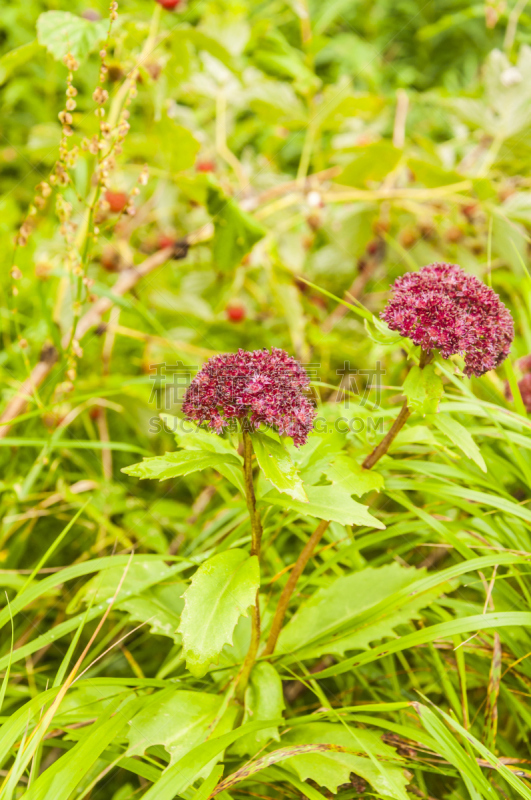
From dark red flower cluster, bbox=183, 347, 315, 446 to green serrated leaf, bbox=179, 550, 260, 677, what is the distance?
23 centimetres

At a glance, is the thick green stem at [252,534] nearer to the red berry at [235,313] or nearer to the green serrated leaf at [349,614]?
the green serrated leaf at [349,614]

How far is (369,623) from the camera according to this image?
3.50 ft

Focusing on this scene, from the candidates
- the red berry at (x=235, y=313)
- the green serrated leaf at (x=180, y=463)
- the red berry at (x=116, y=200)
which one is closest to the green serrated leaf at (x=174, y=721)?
the green serrated leaf at (x=180, y=463)

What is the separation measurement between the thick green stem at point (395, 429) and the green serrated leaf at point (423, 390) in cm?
2

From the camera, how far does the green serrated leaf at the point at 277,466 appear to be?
0.76 m

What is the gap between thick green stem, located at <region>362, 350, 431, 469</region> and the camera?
954mm

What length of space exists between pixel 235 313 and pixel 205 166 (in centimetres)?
85

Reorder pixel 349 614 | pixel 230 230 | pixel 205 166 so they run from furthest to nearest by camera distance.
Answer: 1. pixel 205 166
2. pixel 230 230
3. pixel 349 614

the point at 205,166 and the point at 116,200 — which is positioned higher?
the point at 205,166

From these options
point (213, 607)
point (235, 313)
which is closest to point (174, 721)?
point (213, 607)

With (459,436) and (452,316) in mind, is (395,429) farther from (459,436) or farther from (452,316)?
(452,316)

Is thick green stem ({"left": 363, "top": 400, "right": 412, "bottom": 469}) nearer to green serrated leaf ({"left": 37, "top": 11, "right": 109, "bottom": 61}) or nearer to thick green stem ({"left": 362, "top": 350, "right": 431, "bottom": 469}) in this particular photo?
thick green stem ({"left": 362, "top": 350, "right": 431, "bottom": 469})

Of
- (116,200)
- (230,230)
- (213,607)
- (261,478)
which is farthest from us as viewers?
(116,200)

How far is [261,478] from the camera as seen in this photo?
1.01 metres
